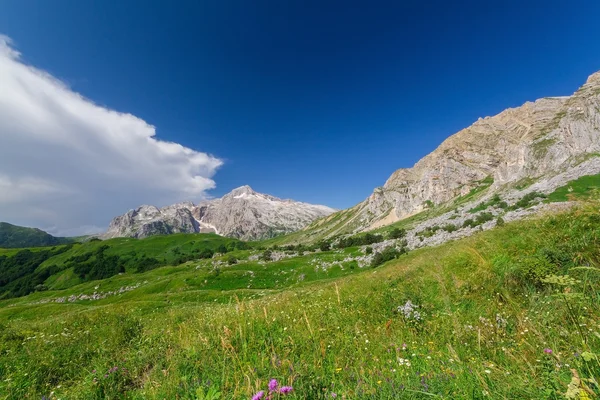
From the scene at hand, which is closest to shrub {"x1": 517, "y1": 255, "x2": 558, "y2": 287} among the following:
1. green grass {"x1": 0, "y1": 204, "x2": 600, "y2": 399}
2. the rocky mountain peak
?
green grass {"x1": 0, "y1": 204, "x2": 600, "y2": 399}

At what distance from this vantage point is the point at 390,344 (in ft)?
19.4

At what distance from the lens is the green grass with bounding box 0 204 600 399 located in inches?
134

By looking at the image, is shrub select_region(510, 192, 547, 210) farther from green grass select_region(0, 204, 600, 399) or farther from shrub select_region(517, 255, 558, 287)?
shrub select_region(517, 255, 558, 287)

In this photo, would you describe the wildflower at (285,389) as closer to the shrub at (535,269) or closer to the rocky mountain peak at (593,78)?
the shrub at (535,269)

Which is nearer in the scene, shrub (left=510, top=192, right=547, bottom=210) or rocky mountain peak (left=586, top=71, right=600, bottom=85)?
shrub (left=510, top=192, right=547, bottom=210)

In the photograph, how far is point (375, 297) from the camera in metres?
10.8

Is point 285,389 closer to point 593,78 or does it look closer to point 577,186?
point 577,186

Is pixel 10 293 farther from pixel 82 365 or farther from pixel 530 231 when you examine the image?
pixel 530 231

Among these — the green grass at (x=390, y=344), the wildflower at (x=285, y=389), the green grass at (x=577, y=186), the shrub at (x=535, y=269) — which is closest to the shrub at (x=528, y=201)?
the green grass at (x=577, y=186)

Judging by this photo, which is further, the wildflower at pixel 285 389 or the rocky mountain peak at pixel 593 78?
the rocky mountain peak at pixel 593 78

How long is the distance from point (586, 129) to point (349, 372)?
7371 inches

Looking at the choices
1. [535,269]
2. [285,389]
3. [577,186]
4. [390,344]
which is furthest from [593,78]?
[285,389]

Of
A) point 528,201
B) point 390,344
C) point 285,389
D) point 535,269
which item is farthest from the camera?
point 528,201

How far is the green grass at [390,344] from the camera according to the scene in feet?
11.2
